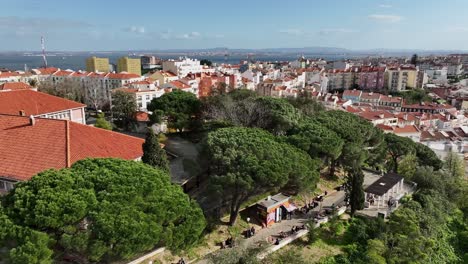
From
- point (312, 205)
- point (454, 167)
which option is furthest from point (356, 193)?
point (454, 167)

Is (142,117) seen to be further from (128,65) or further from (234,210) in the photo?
(128,65)

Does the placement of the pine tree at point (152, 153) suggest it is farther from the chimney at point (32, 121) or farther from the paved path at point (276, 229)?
the chimney at point (32, 121)

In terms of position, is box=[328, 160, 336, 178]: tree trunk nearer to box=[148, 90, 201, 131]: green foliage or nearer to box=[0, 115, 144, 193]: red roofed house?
box=[148, 90, 201, 131]: green foliage

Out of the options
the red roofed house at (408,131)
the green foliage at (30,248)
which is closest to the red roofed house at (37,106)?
the green foliage at (30,248)

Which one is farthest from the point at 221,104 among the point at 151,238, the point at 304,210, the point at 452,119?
the point at 452,119

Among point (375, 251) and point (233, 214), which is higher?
point (233, 214)

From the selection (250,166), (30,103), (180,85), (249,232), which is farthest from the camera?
(180,85)
